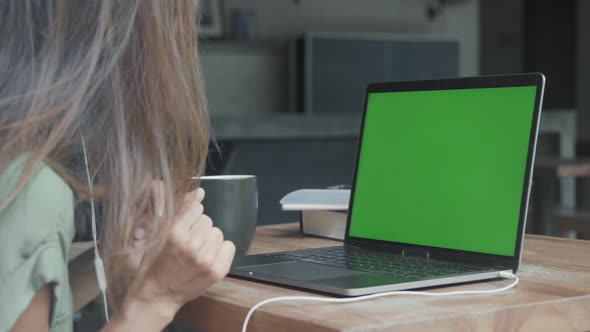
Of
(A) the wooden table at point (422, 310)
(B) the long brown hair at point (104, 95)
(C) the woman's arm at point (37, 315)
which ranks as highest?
(B) the long brown hair at point (104, 95)

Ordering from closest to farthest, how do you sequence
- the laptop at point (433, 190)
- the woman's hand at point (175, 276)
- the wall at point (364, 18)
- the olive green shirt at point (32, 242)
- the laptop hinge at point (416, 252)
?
the olive green shirt at point (32, 242)
the woman's hand at point (175, 276)
the laptop at point (433, 190)
the laptop hinge at point (416, 252)
the wall at point (364, 18)

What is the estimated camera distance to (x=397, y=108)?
1.06 metres

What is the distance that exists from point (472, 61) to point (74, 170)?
7834 millimetres

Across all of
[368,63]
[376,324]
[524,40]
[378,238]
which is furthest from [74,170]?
[524,40]

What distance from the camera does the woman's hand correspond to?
2.42ft

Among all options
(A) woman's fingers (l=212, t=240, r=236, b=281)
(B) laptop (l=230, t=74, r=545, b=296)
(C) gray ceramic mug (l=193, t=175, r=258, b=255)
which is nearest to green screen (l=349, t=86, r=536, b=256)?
(B) laptop (l=230, t=74, r=545, b=296)

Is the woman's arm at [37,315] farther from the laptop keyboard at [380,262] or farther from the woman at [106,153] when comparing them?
the laptop keyboard at [380,262]

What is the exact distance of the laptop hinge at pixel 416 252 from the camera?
0.97 m

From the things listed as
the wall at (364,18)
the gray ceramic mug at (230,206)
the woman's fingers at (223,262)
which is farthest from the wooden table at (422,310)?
the wall at (364,18)

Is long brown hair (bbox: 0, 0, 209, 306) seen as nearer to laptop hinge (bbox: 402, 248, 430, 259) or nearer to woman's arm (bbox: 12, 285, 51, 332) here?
woman's arm (bbox: 12, 285, 51, 332)

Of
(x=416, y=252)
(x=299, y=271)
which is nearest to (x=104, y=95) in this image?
(x=299, y=271)

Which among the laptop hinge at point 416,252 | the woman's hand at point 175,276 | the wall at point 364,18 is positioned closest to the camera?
the woman's hand at point 175,276

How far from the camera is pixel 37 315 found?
2.11 feet

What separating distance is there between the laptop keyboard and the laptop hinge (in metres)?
0.01
